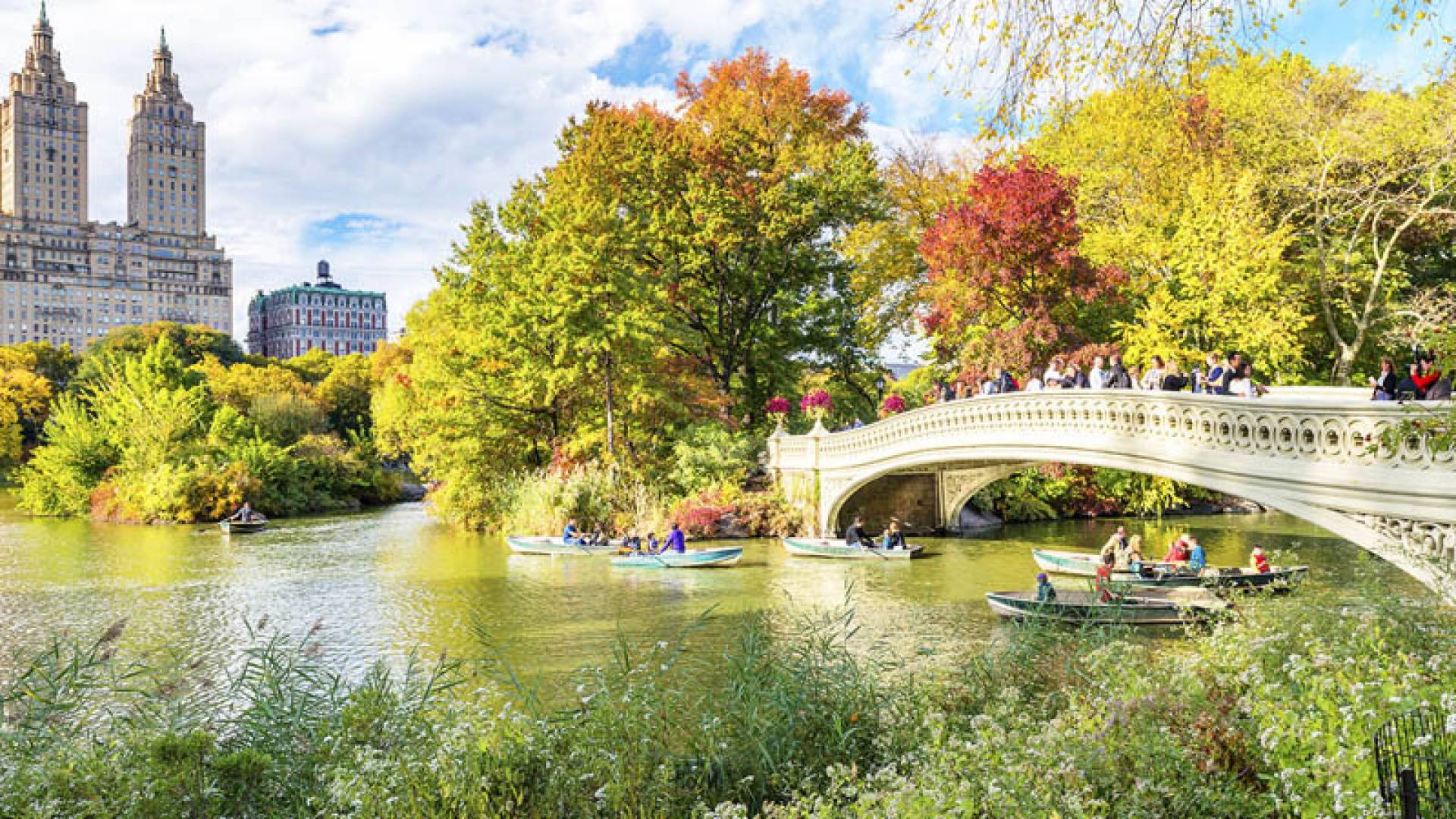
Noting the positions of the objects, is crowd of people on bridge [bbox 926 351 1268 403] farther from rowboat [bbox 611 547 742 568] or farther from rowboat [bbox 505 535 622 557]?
rowboat [bbox 505 535 622 557]

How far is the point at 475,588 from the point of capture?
18.1 m

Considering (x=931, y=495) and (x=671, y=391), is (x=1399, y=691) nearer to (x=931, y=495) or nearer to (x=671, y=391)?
(x=931, y=495)

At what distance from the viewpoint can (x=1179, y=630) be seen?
43.9 ft

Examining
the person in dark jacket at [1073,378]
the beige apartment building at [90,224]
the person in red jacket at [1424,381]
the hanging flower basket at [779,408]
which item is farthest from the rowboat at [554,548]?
the beige apartment building at [90,224]

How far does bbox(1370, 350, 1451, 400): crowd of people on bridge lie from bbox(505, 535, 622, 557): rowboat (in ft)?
49.8

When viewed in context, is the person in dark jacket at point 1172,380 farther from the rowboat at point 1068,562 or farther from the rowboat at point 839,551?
the rowboat at point 839,551

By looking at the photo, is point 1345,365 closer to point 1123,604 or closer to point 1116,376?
point 1116,376

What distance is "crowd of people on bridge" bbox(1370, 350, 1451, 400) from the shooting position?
10.9m

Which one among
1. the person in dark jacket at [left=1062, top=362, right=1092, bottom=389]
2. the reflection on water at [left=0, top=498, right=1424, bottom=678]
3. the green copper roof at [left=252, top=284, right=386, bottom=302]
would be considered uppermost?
the green copper roof at [left=252, top=284, right=386, bottom=302]

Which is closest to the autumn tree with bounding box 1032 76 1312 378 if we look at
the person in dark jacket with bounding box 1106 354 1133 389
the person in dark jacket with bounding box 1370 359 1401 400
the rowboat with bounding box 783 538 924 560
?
the person in dark jacket with bounding box 1106 354 1133 389

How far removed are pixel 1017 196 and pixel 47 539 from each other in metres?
26.3

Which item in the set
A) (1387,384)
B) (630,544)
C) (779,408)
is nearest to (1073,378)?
(1387,384)

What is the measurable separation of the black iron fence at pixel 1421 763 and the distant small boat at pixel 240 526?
93.1 feet

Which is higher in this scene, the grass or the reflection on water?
the grass
